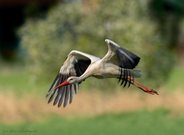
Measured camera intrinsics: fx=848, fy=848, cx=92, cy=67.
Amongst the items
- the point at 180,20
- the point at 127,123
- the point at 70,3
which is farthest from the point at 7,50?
the point at 127,123

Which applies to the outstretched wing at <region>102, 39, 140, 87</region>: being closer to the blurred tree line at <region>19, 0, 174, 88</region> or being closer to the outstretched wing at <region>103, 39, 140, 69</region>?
the outstretched wing at <region>103, 39, 140, 69</region>

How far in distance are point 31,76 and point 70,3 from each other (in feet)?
6.33

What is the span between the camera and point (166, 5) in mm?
35625

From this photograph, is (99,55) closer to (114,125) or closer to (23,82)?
(114,125)

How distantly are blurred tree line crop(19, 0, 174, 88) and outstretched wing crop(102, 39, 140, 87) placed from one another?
23.0 ft

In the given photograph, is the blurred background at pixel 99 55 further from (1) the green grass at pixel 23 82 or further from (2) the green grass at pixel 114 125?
(1) the green grass at pixel 23 82

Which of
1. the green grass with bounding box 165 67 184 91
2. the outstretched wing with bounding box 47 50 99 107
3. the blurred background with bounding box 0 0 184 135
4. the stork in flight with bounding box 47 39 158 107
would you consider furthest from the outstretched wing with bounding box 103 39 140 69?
the green grass with bounding box 165 67 184 91

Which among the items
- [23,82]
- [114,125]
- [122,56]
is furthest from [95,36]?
[23,82]

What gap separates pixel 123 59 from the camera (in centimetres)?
1038

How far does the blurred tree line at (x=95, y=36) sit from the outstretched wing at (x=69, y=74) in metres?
6.10

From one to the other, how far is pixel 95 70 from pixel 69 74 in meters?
0.98

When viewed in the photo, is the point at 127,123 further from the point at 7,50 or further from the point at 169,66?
the point at 7,50

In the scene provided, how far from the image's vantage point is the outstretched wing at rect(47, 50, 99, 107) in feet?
38.5

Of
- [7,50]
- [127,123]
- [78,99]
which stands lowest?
[127,123]
